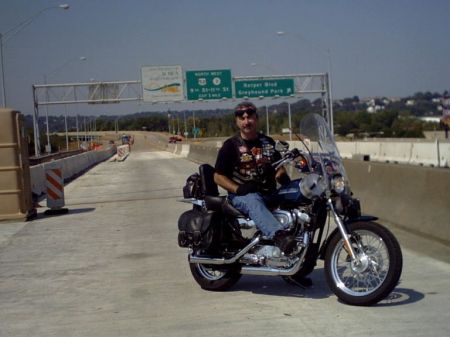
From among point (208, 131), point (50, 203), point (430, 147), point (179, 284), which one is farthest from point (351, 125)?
point (179, 284)

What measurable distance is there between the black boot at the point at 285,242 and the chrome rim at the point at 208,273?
1.05 meters

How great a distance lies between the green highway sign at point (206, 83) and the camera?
4800 cm

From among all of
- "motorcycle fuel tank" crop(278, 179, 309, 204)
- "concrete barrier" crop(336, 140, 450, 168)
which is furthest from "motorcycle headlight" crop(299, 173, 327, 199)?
"concrete barrier" crop(336, 140, 450, 168)

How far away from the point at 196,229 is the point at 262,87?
42552 mm

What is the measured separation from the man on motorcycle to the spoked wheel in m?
0.72

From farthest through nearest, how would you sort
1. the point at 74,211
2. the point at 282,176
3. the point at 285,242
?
1. the point at 74,211
2. the point at 282,176
3. the point at 285,242

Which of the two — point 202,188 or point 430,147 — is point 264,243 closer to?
point 202,188

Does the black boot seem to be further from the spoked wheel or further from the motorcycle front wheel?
the spoked wheel

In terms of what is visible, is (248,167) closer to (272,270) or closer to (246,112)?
(246,112)

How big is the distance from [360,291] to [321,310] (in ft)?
1.27

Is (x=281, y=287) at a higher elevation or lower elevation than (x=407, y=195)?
lower

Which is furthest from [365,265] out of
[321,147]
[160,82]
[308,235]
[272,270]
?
[160,82]

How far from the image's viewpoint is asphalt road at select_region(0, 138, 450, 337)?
18.4 ft

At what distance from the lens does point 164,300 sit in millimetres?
6730
